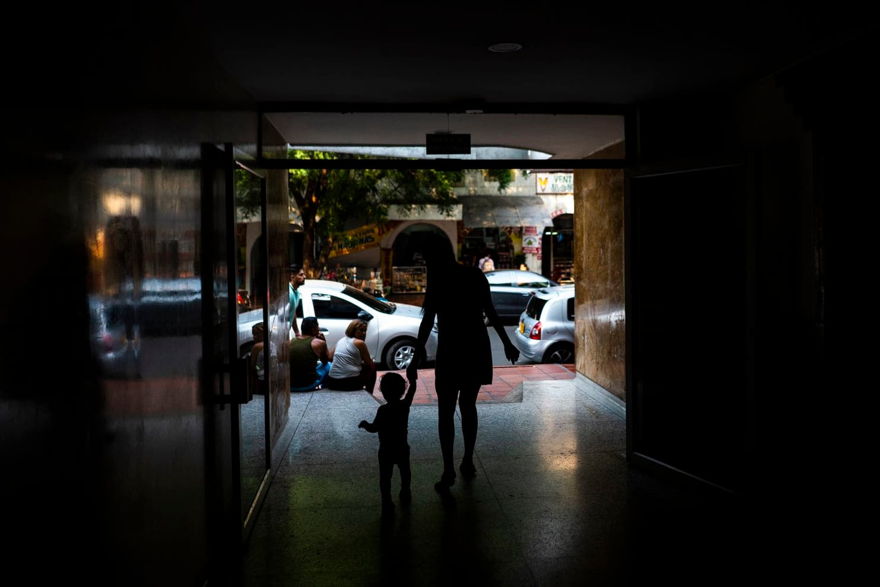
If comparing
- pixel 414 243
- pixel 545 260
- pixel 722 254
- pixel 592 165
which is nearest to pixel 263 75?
pixel 592 165

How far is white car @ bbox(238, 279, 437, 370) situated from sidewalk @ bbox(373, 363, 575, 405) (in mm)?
395

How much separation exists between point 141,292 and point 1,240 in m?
1.32

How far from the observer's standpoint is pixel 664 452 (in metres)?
6.46

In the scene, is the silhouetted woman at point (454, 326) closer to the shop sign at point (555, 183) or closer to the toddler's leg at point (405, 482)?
the toddler's leg at point (405, 482)

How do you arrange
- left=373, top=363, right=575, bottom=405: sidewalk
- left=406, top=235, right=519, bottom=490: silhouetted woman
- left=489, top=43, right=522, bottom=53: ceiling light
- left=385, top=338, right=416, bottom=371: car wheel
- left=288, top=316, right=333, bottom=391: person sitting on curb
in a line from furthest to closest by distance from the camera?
left=385, top=338, right=416, bottom=371: car wheel, left=288, top=316, right=333, bottom=391: person sitting on curb, left=373, top=363, right=575, bottom=405: sidewalk, left=406, top=235, right=519, bottom=490: silhouetted woman, left=489, top=43, right=522, bottom=53: ceiling light

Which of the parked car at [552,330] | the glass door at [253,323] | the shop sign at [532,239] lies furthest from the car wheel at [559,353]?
the shop sign at [532,239]

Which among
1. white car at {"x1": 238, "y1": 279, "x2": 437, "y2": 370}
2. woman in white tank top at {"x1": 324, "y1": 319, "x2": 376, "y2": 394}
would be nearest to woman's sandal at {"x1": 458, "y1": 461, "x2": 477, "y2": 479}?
woman in white tank top at {"x1": 324, "y1": 319, "x2": 376, "y2": 394}

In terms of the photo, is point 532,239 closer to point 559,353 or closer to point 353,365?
point 559,353

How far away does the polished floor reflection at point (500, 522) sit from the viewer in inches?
177

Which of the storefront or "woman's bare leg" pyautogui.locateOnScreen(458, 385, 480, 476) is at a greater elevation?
the storefront

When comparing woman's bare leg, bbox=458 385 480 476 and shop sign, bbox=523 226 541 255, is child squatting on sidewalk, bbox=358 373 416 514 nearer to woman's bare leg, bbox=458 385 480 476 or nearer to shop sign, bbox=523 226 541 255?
woman's bare leg, bbox=458 385 480 476

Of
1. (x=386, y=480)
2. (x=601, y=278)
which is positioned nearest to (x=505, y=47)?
(x=386, y=480)

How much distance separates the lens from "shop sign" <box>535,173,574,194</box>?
24969mm

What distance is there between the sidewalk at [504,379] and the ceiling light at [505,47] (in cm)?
523
